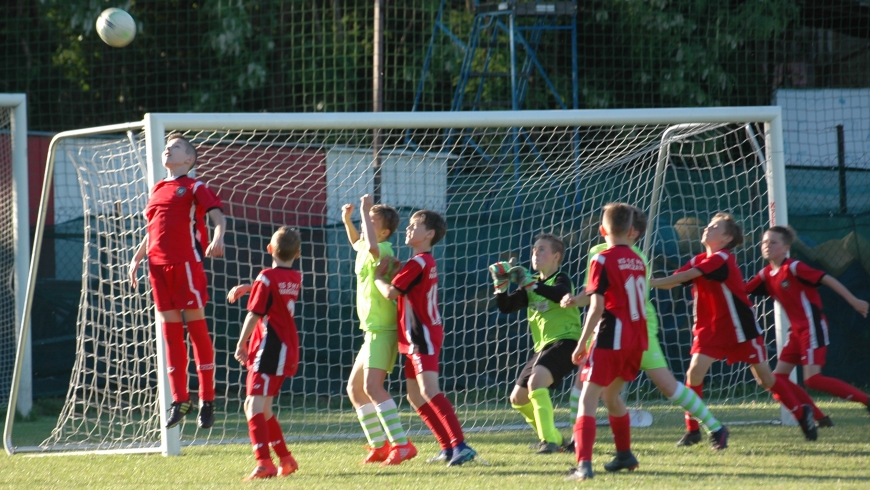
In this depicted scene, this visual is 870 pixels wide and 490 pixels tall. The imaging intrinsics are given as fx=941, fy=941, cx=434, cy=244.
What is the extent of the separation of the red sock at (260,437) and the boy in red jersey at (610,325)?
58.6 inches

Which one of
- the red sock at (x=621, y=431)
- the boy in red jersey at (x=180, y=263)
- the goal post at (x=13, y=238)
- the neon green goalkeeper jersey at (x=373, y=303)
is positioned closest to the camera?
the red sock at (x=621, y=431)

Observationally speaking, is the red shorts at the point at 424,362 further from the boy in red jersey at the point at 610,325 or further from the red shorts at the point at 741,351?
the red shorts at the point at 741,351

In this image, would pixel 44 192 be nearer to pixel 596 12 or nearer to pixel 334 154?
pixel 334 154

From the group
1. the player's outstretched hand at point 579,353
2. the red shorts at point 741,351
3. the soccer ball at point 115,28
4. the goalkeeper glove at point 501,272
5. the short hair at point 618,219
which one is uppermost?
the soccer ball at point 115,28

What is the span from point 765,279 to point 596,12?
6.13m

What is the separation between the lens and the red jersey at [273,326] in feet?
15.4

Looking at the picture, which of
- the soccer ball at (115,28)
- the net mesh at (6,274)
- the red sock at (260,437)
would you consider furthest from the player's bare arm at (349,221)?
the net mesh at (6,274)

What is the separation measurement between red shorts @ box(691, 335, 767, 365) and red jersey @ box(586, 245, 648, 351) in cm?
122

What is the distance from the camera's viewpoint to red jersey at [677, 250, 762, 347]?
5383mm

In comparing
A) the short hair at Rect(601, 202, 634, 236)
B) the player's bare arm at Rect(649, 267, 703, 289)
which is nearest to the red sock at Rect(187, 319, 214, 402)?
the short hair at Rect(601, 202, 634, 236)

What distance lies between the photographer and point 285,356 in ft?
15.4

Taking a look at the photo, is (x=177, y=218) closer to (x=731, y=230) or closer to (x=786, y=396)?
(x=731, y=230)

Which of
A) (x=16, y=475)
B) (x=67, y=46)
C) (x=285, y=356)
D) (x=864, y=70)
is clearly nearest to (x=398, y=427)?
(x=285, y=356)

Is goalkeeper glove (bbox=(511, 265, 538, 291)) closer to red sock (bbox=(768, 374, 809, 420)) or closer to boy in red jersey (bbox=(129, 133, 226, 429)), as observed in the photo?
boy in red jersey (bbox=(129, 133, 226, 429))
